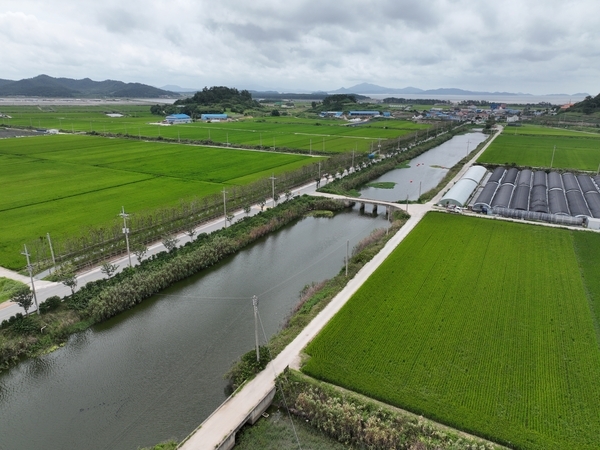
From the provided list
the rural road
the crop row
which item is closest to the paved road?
the rural road

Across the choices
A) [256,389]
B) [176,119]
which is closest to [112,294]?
[256,389]

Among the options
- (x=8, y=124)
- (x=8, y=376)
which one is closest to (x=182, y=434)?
(x=8, y=376)

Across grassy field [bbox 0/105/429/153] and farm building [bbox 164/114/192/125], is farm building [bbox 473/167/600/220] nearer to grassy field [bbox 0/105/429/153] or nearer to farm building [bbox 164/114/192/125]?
grassy field [bbox 0/105/429/153]

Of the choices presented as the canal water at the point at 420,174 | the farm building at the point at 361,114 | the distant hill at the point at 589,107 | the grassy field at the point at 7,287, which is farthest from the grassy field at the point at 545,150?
the grassy field at the point at 7,287

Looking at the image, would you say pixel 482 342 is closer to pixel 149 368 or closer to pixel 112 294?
pixel 149 368

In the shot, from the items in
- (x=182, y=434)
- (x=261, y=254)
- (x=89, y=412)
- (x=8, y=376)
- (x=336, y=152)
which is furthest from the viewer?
(x=336, y=152)

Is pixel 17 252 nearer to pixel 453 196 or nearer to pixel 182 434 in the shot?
pixel 182 434
